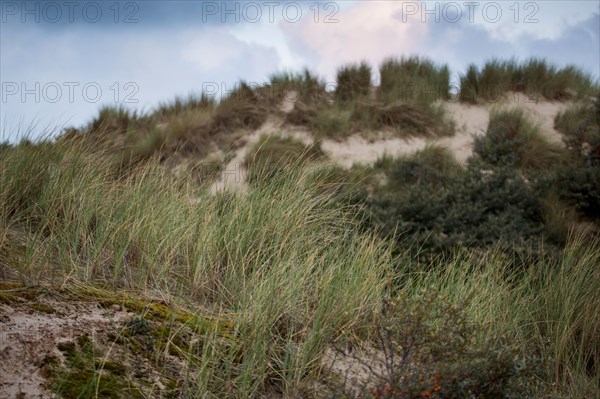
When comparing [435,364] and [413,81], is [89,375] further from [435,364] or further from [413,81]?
[413,81]

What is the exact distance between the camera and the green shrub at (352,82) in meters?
15.5

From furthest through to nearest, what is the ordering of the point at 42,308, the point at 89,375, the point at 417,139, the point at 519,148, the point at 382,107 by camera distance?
1. the point at 382,107
2. the point at 417,139
3. the point at 519,148
4. the point at 42,308
5. the point at 89,375

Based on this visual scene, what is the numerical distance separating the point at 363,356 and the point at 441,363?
2.09 ft

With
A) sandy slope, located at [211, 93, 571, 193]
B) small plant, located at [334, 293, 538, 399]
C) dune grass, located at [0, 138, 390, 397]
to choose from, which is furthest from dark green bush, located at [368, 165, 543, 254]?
small plant, located at [334, 293, 538, 399]

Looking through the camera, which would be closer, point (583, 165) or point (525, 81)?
point (583, 165)

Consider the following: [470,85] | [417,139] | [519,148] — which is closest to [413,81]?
[470,85]

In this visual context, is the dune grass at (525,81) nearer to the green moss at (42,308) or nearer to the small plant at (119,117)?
the small plant at (119,117)

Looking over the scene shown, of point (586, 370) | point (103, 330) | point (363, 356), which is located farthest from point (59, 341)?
point (586, 370)

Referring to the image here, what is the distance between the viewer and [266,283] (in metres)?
4.04

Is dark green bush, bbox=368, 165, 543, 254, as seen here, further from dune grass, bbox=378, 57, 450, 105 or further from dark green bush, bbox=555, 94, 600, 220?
dune grass, bbox=378, 57, 450, 105

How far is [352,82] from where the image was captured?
51.2 feet

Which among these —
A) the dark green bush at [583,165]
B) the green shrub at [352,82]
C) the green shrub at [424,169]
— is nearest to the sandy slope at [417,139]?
the green shrub at [424,169]

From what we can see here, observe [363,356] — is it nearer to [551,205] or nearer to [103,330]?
[103,330]

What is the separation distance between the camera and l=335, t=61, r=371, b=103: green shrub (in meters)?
15.5
